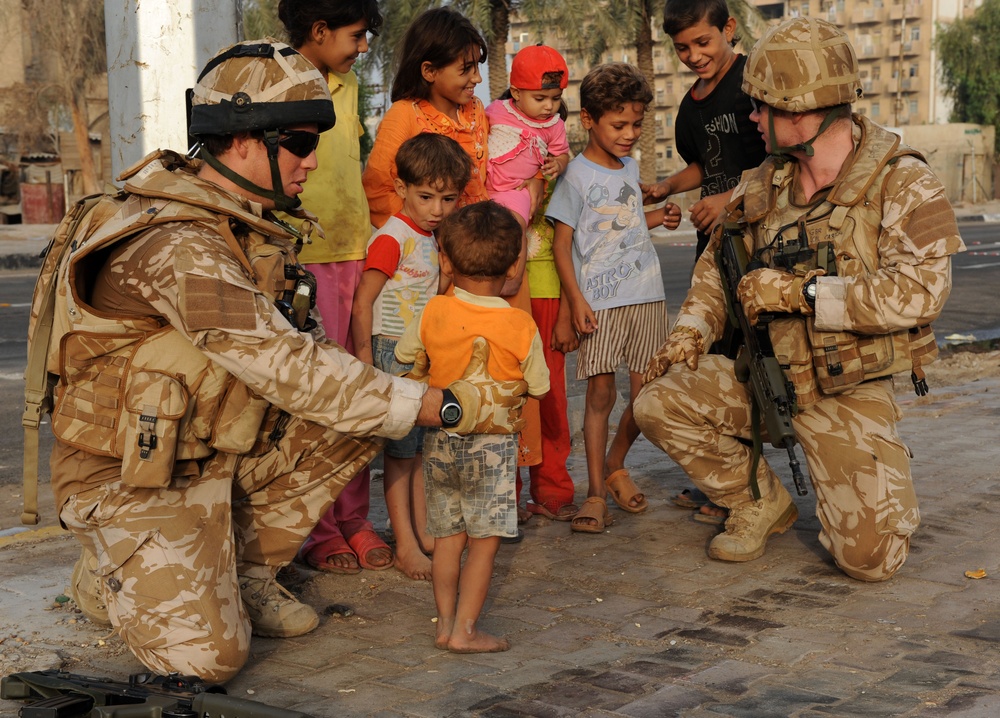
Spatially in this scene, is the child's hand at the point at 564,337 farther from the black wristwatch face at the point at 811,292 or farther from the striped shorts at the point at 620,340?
the black wristwatch face at the point at 811,292

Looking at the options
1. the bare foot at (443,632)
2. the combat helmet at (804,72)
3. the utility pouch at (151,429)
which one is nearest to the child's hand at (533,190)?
the combat helmet at (804,72)

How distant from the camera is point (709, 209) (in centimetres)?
503

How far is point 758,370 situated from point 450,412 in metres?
1.49

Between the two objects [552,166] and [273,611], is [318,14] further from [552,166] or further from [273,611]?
[273,611]

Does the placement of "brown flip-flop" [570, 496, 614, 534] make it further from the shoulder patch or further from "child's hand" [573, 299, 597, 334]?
the shoulder patch

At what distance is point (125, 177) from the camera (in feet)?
12.3

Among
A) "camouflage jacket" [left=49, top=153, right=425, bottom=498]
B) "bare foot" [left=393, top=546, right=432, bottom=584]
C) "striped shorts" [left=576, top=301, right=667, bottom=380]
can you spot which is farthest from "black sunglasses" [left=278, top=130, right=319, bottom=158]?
"striped shorts" [left=576, top=301, right=667, bottom=380]

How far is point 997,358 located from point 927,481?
414 centimetres

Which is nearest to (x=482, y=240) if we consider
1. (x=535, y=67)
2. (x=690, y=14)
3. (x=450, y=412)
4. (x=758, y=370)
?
(x=450, y=412)

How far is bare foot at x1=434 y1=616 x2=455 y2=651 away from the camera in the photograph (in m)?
3.63

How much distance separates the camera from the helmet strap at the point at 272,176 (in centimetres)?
361

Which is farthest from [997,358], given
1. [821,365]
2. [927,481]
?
[821,365]

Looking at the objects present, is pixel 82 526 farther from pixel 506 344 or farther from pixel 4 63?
pixel 4 63

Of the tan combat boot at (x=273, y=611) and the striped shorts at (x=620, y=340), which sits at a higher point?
the striped shorts at (x=620, y=340)
